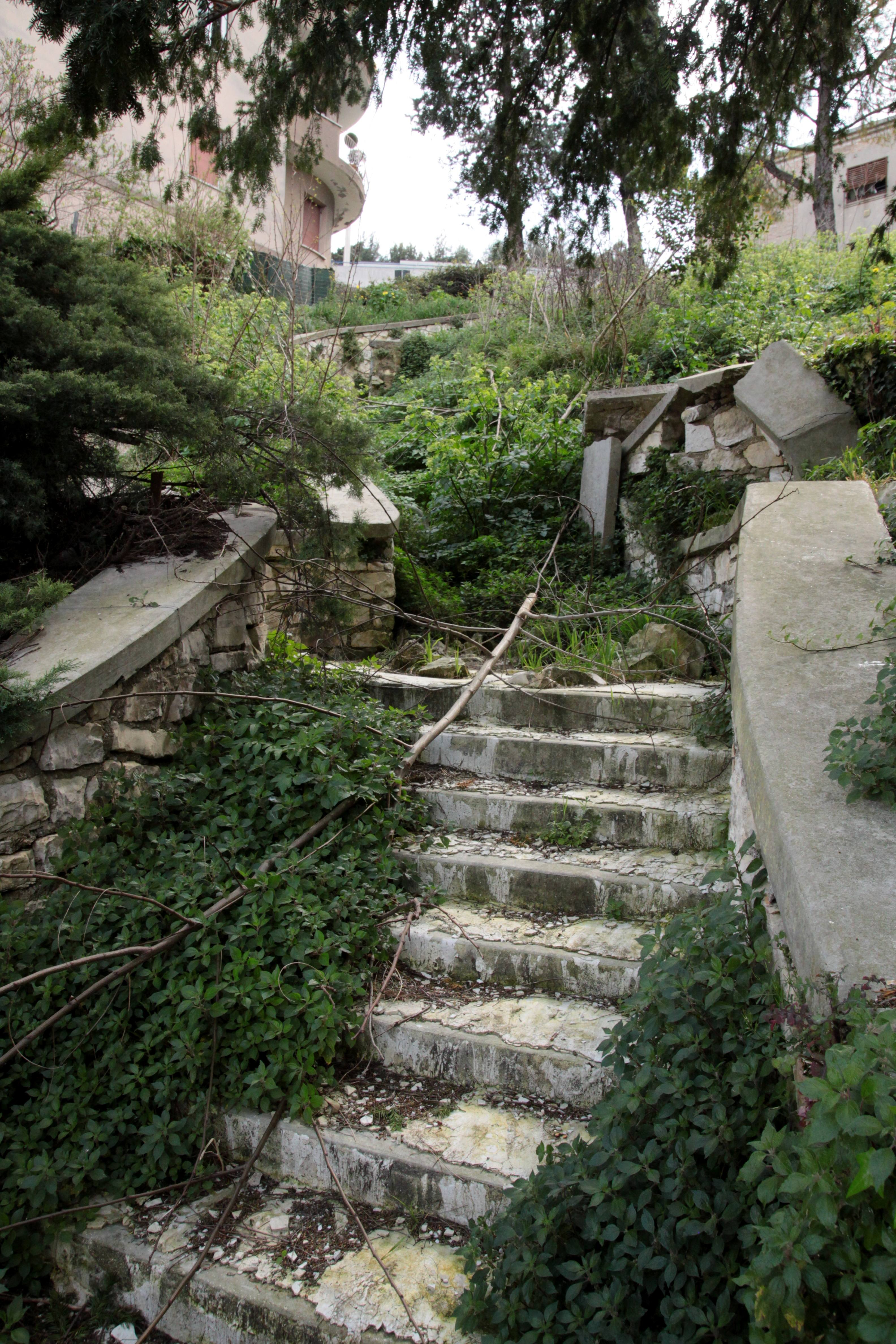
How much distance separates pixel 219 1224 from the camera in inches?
78.2

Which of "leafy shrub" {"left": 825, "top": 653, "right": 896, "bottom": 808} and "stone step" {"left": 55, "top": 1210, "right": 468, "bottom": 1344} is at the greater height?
"leafy shrub" {"left": 825, "top": 653, "right": 896, "bottom": 808}

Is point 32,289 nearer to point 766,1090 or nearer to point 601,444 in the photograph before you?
point 766,1090

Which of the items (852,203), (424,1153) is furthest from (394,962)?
(852,203)

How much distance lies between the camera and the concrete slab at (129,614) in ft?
9.10

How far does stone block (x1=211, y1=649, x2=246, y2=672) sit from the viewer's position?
3.56m

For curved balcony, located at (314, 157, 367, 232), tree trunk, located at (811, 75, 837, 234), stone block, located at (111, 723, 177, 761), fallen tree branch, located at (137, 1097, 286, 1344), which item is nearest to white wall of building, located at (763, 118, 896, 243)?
curved balcony, located at (314, 157, 367, 232)

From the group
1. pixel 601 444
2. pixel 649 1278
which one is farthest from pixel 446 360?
pixel 649 1278

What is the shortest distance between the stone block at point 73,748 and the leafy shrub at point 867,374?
13.4 feet

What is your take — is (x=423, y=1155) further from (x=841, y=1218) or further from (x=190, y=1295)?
(x=841, y=1218)

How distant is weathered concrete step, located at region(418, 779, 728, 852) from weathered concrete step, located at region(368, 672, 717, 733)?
1.80 ft

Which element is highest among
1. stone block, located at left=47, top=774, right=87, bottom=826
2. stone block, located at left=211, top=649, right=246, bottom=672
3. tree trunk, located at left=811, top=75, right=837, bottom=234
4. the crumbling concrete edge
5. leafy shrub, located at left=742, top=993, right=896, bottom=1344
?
tree trunk, located at left=811, top=75, right=837, bottom=234

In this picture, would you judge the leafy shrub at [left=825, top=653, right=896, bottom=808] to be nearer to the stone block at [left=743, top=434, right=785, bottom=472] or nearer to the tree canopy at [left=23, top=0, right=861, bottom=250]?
the tree canopy at [left=23, top=0, right=861, bottom=250]

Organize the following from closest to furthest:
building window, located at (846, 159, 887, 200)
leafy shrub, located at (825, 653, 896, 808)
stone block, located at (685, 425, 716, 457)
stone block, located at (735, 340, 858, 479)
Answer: leafy shrub, located at (825, 653, 896, 808), stone block, located at (735, 340, 858, 479), stone block, located at (685, 425, 716, 457), building window, located at (846, 159, 887, 200)

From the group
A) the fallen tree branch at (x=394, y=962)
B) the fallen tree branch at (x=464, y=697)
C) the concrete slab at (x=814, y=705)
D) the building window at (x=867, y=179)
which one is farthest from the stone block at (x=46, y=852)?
the building window at (x=867, y=179)
